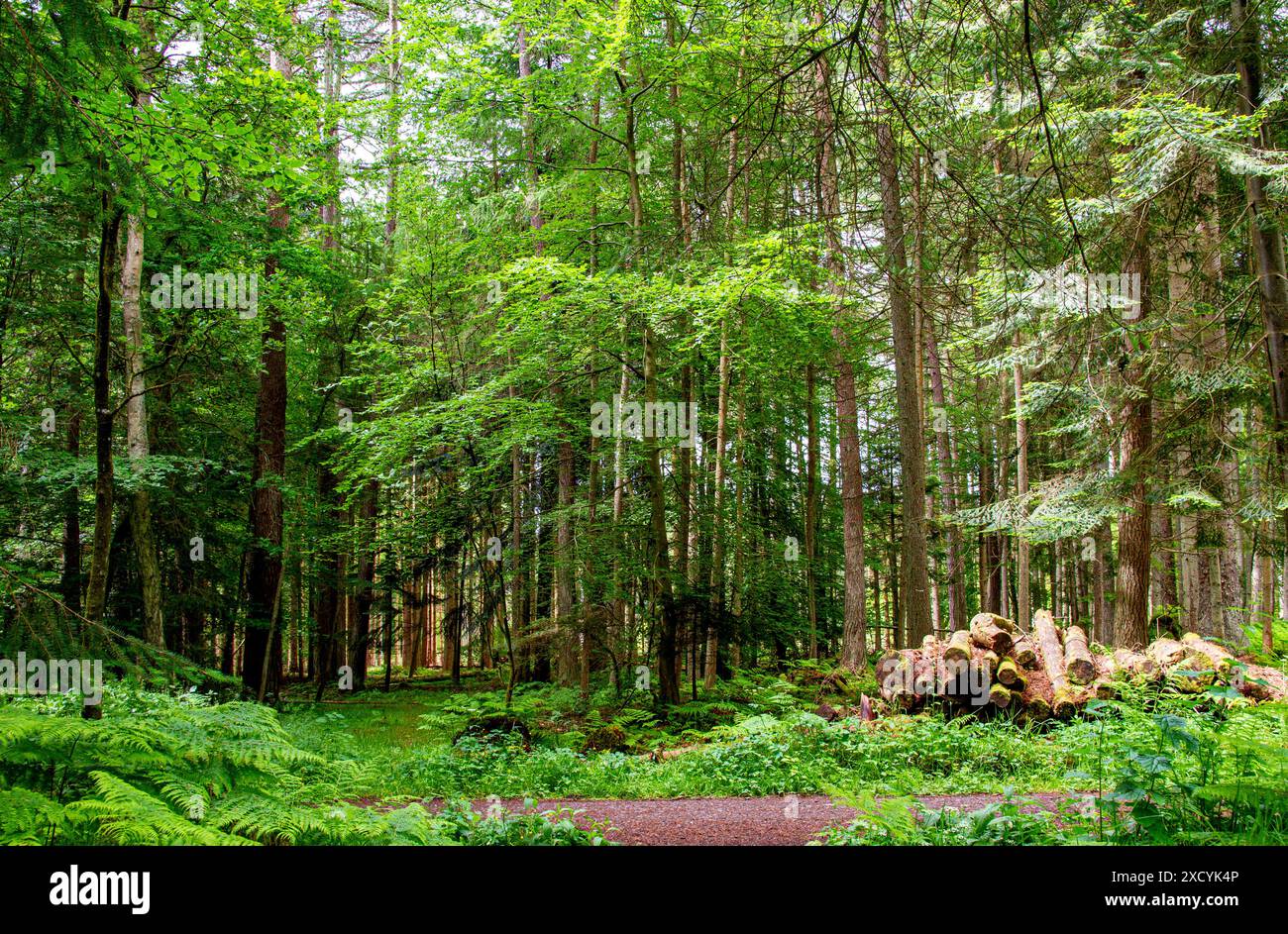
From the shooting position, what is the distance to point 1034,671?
967cm

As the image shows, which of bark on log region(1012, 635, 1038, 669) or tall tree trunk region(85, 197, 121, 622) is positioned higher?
tall tree trunk region(85, 197, 121, 622)

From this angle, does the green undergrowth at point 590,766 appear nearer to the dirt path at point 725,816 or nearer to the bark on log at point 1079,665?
the dirt path at point 725,816

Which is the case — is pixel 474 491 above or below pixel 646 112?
below

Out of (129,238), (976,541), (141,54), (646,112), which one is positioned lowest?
(976,541)

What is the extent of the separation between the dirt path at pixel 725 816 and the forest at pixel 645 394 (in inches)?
4.0

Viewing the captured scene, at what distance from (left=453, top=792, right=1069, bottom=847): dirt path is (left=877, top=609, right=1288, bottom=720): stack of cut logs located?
11.3 ft

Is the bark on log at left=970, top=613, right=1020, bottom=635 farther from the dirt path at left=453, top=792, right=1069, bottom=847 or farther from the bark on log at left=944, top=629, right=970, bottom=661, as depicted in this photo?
the dirt path at left=453, top=792, right=1069, bottom=847

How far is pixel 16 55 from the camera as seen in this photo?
3.33 m

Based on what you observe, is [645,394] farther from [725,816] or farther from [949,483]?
[949,483]

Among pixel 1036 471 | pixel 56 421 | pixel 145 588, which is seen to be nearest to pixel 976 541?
pixel 1036 471

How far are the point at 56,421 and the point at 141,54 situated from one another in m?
6.28

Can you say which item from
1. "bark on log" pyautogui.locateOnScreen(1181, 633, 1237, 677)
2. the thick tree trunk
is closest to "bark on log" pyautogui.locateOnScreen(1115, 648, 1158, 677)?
"bark on log" pyautogui.locateOnScreen(1181, 633, 1237, 677)

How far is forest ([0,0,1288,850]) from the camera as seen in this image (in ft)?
10.9

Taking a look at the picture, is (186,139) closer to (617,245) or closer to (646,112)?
(617,245)
